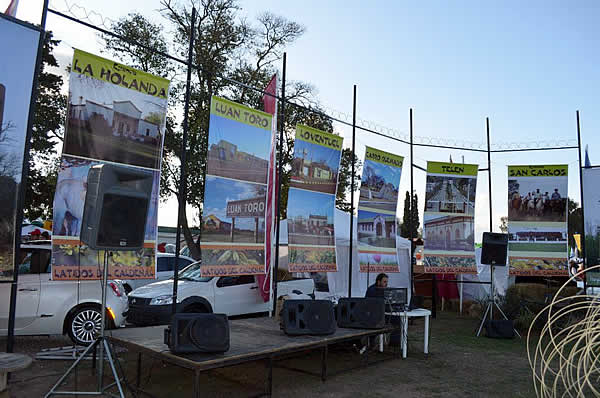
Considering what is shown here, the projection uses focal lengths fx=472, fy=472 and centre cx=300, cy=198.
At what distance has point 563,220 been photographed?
10117 mm

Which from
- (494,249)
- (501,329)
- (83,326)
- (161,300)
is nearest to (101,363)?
(83,326)

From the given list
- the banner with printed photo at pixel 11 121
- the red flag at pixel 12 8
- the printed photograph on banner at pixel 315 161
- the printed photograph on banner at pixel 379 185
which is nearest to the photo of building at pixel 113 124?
the banner with printed photo at pixel 11 121

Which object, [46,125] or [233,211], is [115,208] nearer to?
[233,211]

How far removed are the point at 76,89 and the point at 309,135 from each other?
3.74 m

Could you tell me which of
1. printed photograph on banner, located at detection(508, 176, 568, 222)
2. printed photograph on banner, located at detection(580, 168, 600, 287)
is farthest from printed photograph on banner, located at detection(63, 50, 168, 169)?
printed photograph on banner, located at detection(580, 168, 600, 287)

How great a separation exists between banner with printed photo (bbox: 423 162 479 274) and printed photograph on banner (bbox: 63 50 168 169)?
253 inches

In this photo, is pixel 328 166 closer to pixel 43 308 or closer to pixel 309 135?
pixel 309 135

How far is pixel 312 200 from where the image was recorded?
789 cm

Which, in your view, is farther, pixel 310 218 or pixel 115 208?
pixel 310 218

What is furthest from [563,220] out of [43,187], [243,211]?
[43,187]

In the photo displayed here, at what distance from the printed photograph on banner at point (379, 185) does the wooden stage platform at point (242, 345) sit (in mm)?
2922

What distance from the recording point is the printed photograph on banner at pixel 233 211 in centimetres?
633

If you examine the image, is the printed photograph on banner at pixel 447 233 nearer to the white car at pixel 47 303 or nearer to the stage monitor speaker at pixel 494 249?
the stage monitor speaker at pixel 494 249

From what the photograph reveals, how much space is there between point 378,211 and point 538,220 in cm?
388
